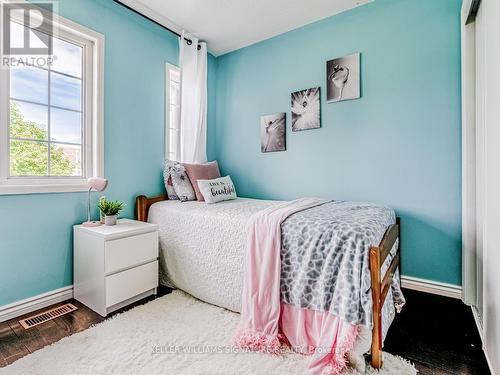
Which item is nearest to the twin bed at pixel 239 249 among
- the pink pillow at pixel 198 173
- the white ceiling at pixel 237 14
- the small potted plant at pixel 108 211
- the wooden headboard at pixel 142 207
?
the wooden headboard at pixel 142 207

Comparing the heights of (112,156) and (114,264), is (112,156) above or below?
above

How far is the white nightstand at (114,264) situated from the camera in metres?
1.85

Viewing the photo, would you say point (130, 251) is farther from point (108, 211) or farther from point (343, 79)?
point (343, 79)

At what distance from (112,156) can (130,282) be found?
116 cm

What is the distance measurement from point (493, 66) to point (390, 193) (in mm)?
1315

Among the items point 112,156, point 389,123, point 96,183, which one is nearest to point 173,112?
point 112,156

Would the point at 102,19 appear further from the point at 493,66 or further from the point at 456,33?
the point at 456,33

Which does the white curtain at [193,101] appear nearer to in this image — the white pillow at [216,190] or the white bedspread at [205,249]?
the white pillow at [216,190]

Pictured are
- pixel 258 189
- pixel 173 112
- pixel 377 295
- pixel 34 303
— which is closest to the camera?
pixel 377 295

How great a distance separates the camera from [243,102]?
132 inches

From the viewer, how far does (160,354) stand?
4.77ft

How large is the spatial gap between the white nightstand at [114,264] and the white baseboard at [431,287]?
2.21 meters

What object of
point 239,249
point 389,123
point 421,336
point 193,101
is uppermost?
point 193,101

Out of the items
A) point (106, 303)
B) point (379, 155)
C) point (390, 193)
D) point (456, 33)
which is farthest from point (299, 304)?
point (456, 33)
